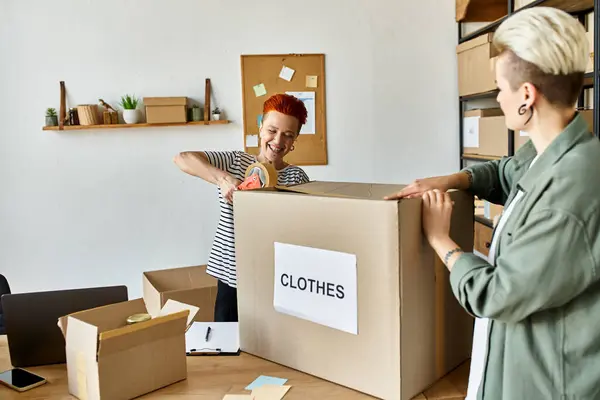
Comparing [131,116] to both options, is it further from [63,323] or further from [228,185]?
[63,323]

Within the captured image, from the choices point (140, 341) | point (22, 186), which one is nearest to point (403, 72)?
point (22, 186)

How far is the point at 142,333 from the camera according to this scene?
1146mm

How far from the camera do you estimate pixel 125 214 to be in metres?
3.56

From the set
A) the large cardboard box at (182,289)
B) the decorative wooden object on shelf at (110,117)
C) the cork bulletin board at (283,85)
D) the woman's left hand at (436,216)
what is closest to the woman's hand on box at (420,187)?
the woman's left hand at (436,216)

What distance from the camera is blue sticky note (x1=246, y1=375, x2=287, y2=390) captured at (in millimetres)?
Answer: 1185

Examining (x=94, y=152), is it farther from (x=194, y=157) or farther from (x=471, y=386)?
(x=471, y=386)

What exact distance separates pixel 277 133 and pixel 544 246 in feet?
4.29

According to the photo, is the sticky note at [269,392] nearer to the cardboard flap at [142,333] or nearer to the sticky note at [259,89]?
the cardboard flap at [142,333]

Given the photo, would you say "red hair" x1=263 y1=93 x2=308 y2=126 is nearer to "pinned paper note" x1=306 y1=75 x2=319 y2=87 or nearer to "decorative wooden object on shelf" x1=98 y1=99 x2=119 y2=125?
"pinned paper note" x1=306 y1=75 x2=319 y2=87

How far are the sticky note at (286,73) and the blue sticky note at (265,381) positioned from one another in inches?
102

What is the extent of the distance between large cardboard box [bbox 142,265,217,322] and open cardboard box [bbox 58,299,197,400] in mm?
1529

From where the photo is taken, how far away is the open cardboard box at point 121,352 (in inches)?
43.1

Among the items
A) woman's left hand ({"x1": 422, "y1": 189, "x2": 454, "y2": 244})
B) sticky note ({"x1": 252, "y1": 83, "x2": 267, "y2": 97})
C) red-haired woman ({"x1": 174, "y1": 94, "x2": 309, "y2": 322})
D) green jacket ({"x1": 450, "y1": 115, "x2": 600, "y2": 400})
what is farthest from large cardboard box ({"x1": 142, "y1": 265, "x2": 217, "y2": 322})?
green jacket ({"x1": 450, "y1": 115, "x2": 600, "y2": 400})

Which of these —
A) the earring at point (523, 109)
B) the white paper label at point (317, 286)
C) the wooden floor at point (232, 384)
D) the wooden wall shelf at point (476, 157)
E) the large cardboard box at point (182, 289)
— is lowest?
the large cardboard box at point (182, 289)
